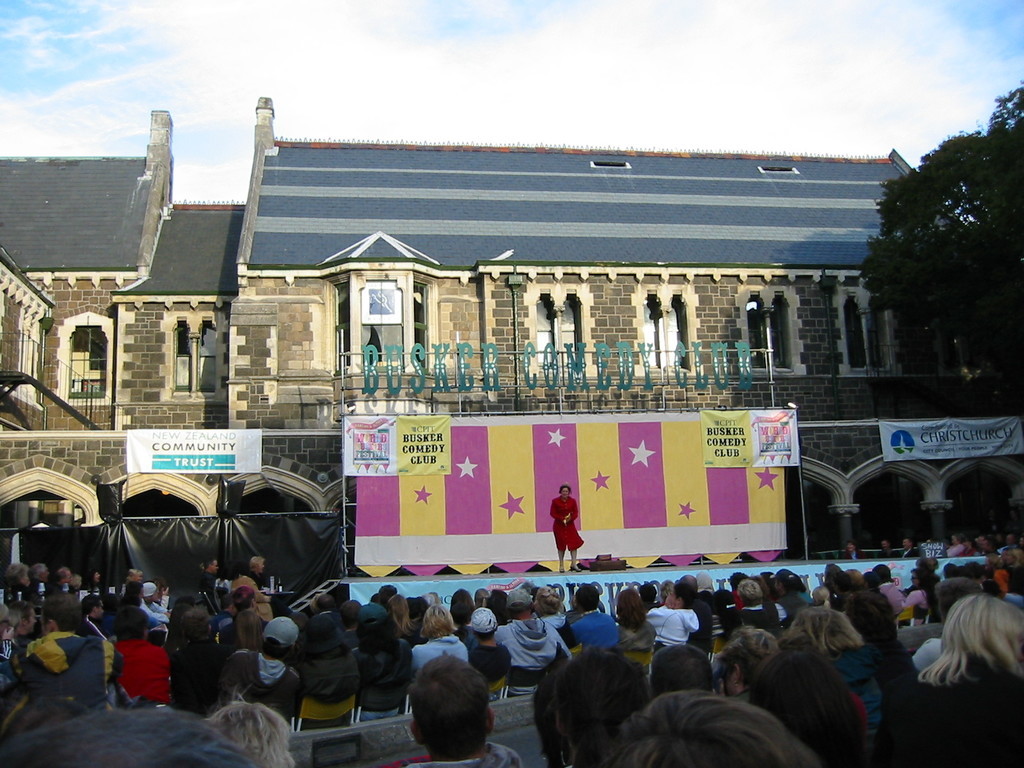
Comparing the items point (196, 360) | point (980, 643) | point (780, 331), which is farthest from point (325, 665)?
point (780, 331)

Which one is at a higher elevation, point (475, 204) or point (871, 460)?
point (475, 204)

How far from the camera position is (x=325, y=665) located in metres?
7.07

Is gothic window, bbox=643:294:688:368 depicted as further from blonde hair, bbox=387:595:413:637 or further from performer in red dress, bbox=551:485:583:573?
blonde hair, bbox=387:595:413:637

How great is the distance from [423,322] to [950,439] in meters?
12.3

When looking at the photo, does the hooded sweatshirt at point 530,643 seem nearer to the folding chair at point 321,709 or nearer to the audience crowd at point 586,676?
the audience crowd at point 586,676

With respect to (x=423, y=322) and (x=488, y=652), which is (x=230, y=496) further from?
(x=488, y=652)

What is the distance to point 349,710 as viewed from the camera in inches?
289

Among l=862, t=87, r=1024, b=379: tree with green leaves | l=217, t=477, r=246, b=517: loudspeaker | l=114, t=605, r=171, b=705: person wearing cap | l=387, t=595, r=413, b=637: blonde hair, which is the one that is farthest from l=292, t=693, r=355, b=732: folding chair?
l=862, t=87, r=1024, b=379: tree with green leaves

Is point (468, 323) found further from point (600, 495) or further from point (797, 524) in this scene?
point (797, 524)

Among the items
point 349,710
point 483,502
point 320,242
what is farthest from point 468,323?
point 349,710

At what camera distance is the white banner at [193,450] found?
65.1 feet

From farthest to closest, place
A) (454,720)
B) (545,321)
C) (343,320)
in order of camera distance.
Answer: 1. (545,321)
2. (343,320)
3. (454,720)

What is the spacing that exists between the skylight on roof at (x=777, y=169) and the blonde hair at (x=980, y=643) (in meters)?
29.2

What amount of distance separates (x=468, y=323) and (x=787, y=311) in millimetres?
8182
